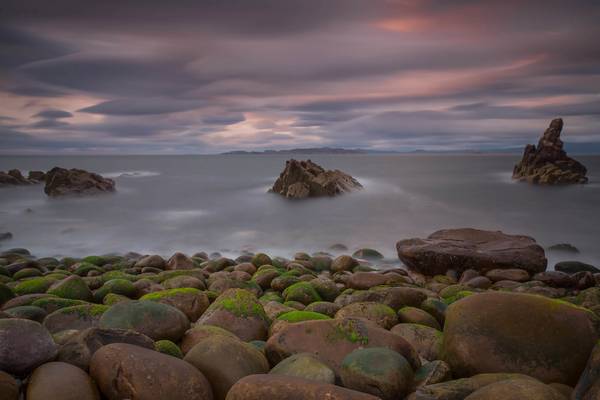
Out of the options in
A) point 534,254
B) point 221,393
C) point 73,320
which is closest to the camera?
point 221,393

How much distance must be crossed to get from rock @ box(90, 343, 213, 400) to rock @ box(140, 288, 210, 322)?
2.83 meters

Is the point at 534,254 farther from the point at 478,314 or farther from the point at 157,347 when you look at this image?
the point at 157,347

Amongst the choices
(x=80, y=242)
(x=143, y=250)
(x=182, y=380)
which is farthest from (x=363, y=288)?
(x=80, y=242)

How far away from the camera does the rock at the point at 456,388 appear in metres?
3.26

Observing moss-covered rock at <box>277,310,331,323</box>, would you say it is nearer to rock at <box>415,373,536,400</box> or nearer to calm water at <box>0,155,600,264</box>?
rock at <box>415,373,536,400</box>

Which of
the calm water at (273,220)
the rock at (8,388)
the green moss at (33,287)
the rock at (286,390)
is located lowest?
the calm water at (273,220)

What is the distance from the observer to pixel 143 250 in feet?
55.5

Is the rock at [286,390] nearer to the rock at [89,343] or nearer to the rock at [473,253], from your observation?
the rock at [89,343]

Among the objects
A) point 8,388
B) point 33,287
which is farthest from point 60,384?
point 33,287

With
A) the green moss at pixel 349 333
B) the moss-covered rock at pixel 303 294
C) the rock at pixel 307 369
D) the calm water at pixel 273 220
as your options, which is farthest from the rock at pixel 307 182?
the rock at pixel 307 369

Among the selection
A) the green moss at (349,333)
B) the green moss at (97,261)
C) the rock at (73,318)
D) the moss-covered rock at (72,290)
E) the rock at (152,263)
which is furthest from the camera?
the green moss at (97,261)

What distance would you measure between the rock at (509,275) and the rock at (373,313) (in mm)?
5828

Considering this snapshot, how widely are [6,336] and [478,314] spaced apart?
13.7 feet

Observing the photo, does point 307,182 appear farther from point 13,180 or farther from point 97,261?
point 13,180
